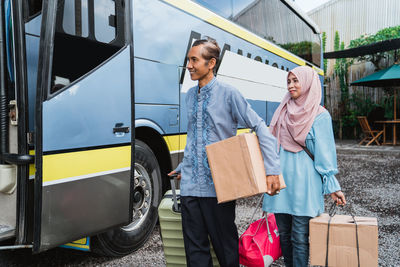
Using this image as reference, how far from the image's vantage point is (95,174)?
320 cm

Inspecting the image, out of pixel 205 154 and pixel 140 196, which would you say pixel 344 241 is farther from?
pixel 140 196

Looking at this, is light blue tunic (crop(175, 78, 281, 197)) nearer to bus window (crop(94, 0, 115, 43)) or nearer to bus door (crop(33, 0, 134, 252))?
bus door (crop(33, 0, 134, 252))

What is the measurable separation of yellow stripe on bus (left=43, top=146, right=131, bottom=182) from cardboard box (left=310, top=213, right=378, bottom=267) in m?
1.82

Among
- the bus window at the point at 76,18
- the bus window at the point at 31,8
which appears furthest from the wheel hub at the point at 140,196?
the bus window at the point at 31,8

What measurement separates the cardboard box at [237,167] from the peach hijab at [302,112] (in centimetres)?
64

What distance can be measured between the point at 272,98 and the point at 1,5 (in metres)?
5.95

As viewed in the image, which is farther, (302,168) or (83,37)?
(83,37)

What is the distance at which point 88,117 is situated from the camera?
313 cm

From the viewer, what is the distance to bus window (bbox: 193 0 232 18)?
17.7 feet

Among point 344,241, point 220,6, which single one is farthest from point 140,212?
point 220,6

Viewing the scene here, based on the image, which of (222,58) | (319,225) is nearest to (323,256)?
(319,225)

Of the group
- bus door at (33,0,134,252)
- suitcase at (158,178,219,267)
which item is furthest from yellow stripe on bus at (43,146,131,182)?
suitcase at (158,178,219,267)

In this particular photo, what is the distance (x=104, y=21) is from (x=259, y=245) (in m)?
2.44

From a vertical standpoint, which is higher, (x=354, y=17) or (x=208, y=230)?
(x=354, y=17)
